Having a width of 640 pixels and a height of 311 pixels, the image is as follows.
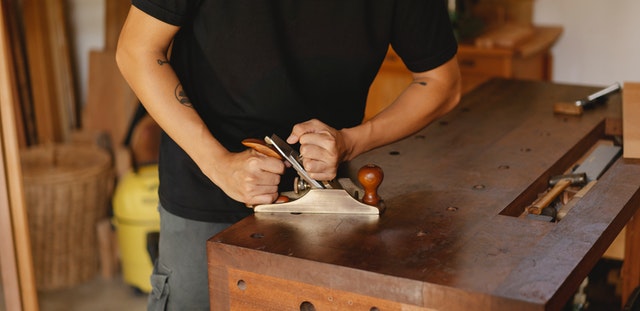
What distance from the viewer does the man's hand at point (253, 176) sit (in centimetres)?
173

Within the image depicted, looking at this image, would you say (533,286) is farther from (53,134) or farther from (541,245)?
(53,134)

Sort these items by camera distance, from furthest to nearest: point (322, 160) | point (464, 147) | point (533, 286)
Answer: point (464, 147), point (322, 160), point (533, 286)

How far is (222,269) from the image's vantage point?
64.2 inches

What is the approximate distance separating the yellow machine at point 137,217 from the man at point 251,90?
1498mm

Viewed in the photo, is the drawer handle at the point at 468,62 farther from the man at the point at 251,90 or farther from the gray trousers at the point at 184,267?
the gray trousers at the point at 184,267

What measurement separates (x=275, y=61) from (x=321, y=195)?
34cm

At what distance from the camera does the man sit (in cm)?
177

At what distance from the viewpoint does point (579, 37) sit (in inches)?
184

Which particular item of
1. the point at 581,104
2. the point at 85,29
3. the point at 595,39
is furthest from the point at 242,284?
the point at 595,39

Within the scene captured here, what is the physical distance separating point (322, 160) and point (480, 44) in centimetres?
272

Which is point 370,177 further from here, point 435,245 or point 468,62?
point 468,62

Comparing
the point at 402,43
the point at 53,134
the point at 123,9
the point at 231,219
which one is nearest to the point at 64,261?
the point at 53,134

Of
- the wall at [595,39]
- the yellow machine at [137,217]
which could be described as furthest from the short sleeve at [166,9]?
the wall at [595,39]

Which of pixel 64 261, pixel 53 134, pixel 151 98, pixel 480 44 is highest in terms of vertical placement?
pixel 151 98
